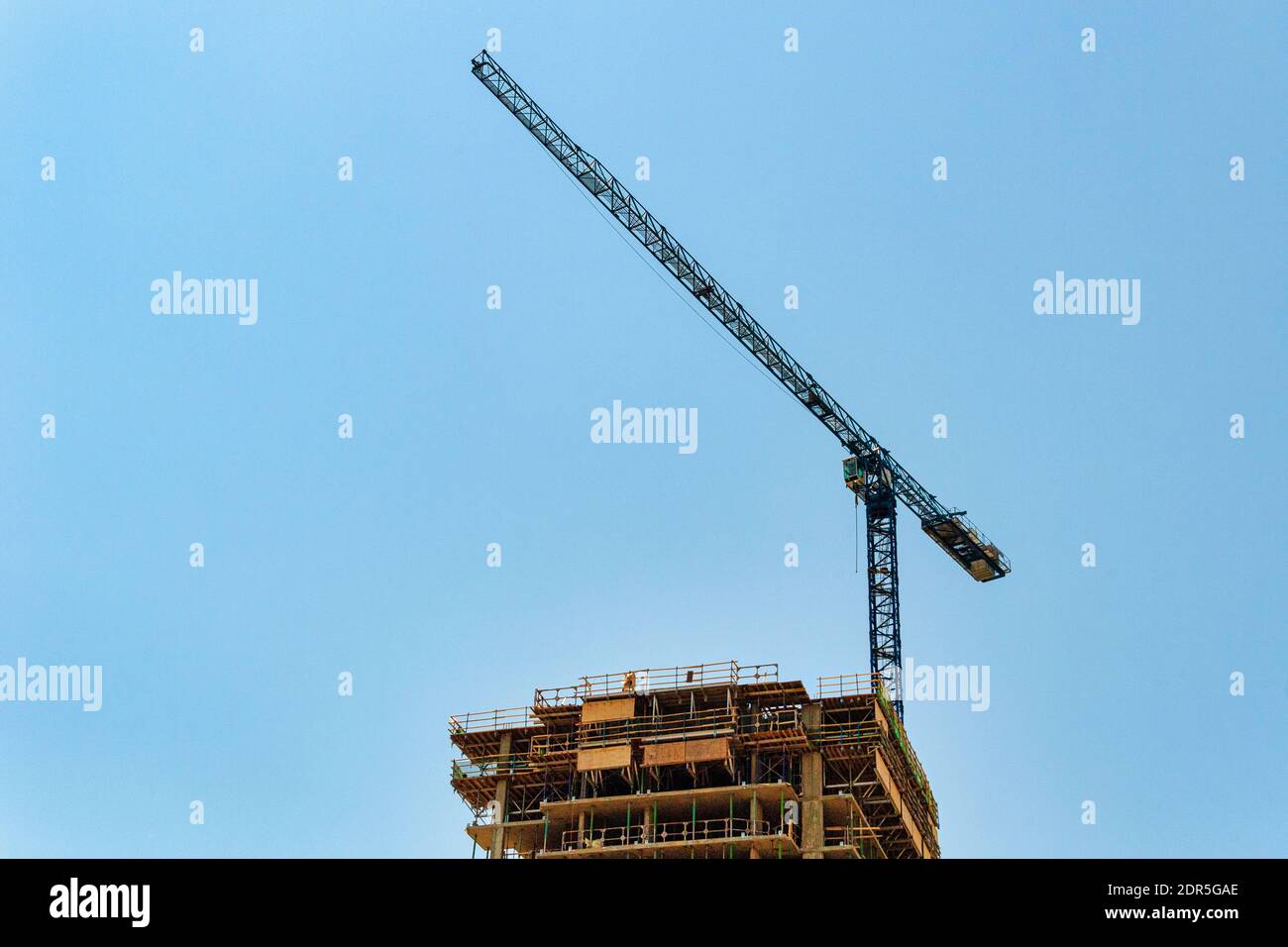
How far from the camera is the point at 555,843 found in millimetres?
74438

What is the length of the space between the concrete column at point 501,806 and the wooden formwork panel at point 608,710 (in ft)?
16.4

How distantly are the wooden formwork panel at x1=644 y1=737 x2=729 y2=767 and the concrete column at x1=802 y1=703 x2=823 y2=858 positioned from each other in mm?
3987

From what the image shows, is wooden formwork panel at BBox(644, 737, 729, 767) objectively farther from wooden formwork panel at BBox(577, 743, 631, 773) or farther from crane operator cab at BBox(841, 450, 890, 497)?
crane operator cab at BBox(841, 450, 890, 497)

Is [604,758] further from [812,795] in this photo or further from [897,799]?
[897,799]

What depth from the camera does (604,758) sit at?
239ft

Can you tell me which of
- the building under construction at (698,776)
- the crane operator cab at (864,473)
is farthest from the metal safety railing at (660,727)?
the crane operator cab at (864,473)

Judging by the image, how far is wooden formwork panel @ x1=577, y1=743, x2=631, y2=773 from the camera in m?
72.4

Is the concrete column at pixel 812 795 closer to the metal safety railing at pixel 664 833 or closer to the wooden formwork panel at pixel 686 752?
the metal safety railing at pixel 664 833

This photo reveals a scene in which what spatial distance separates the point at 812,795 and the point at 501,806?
15.6 m

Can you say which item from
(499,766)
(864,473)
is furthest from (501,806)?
(864,473)

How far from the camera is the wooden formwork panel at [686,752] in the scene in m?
71.2
